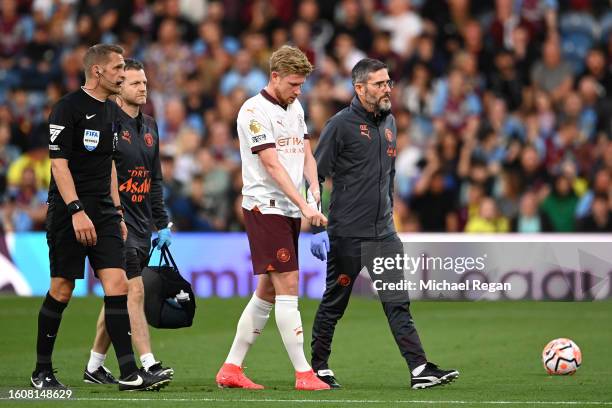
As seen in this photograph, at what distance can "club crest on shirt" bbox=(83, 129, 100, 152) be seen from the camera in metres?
9.44

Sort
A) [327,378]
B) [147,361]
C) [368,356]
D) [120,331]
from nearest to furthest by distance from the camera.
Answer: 1. [120,331]
2. [147,361]
3. [327,378]
4. [368,356]

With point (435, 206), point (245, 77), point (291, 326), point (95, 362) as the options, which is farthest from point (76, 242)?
point (245, 77)

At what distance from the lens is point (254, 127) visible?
9.70m

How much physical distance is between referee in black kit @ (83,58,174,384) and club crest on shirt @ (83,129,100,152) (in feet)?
3.24

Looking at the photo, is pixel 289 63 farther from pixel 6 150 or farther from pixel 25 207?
pixel 6 150

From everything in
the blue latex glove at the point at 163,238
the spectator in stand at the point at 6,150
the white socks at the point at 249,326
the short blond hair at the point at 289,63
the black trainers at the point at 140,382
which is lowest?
the black trainers at the point at 140,382

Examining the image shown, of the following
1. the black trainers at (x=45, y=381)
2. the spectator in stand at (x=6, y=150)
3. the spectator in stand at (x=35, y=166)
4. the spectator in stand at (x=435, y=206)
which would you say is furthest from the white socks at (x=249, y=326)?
the spectator in stand at (x=6, y=150)

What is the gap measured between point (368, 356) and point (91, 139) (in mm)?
4135

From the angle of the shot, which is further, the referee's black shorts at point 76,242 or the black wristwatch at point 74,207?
the referee's black shorts at point 76,242

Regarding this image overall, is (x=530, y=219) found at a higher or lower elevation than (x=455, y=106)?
lower

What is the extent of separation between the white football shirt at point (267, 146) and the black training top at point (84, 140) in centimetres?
94

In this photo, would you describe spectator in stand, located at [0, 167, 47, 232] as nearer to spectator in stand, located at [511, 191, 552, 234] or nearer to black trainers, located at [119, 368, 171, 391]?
spectator in stand, located at [511, 191, 552, 234]

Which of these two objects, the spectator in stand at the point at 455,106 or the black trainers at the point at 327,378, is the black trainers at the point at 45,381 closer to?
the black trainers at the point at 327,378

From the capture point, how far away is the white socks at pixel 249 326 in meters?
9.98
